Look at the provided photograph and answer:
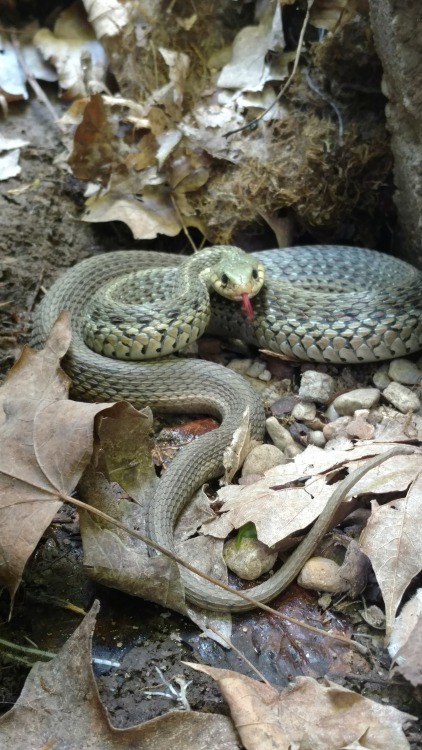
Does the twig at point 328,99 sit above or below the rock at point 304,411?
above

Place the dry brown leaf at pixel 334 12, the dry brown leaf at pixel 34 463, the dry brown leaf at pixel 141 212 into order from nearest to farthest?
the dry brown leaf at pixel 34 463, the dry brown leaf at pixel 334 12, the dry brown leaf at pixel 141 212

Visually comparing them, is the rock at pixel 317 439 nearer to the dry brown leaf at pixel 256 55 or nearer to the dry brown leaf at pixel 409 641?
the dry brown leaf at pixel 409 641

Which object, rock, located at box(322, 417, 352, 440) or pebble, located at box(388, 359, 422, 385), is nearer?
rock, located at box(322, 417, 352, 440)

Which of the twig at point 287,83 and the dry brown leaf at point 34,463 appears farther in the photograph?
the twig at point 287,83

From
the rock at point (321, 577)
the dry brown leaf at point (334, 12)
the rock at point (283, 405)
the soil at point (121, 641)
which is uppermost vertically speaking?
the dry brown leaf at point (334, 12)

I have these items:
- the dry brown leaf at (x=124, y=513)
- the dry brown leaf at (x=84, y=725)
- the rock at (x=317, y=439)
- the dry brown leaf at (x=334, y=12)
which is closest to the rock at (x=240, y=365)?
the rock at (x=317, y=439)

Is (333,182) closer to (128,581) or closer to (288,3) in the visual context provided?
(288,3)

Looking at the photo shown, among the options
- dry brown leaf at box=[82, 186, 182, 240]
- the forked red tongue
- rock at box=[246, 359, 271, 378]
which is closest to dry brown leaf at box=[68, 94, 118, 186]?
dry brown leaf at box=[82, 186, 182, 240]

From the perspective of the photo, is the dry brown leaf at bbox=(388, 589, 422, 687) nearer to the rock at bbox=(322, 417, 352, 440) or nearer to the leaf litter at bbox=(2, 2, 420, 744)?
Result: the rock at bbox=(322, 417, 352, 440)
